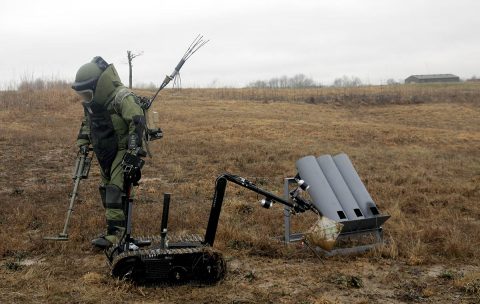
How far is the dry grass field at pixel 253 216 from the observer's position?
4.76 m

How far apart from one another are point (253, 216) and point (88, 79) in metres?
3.65

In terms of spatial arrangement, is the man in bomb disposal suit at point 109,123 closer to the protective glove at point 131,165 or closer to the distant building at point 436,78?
the protective glove at point 131,165

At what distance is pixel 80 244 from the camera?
622 centimetres

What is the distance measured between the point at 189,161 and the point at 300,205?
909 cm

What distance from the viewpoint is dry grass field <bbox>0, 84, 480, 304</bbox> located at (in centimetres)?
476

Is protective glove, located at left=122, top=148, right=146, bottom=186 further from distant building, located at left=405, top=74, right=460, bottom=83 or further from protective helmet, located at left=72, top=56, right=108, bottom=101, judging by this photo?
distant building, located at left=405, top=74, right=460, bottom=83

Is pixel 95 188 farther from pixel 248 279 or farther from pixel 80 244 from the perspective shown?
pixel 248 279

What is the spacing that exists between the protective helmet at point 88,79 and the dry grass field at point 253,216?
2.00m

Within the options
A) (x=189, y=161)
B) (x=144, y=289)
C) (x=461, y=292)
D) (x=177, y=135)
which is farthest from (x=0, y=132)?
(x=461, y=292)

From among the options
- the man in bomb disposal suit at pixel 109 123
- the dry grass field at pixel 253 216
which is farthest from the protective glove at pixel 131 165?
the dry grass field at pixel 253 216

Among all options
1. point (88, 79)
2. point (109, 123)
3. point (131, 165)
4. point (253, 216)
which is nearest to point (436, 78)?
point (253, 216)

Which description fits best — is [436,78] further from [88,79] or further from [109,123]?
[88,79]

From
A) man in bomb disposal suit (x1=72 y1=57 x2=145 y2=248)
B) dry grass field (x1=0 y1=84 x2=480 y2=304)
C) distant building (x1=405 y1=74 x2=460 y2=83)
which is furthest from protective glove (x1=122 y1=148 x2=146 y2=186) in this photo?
distant building (x1=405 y1=74 x2=460 y2=83)

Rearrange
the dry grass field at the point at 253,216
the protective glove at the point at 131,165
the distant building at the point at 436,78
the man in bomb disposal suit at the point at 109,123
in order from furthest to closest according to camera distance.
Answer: the distant building at the point at 436,78 < the man in bomb disposal suit at the point at 109,123 < the protective glove at the point at 131,165 < the dry grass field at the point at 253,216
